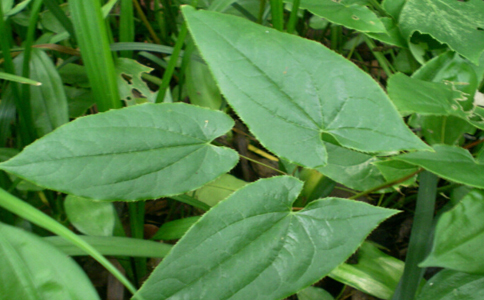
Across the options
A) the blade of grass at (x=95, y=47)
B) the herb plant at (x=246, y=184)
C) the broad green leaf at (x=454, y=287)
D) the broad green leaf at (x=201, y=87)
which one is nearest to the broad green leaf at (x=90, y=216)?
→ the herb plant at (x=246, y=184)

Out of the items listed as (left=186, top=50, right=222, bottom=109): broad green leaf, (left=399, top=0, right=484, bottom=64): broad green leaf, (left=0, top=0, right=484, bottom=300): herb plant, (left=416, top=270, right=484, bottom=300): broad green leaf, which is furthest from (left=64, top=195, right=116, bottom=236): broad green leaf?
(left=399, top=0, right=484, bottom=64): broad green leaf

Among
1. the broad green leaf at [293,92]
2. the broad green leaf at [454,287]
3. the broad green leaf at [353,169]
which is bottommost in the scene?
the broad green leaf at [454,287]

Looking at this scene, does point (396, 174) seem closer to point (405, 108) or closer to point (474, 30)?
point (405, 108)

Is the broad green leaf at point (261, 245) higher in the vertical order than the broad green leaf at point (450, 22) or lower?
lower

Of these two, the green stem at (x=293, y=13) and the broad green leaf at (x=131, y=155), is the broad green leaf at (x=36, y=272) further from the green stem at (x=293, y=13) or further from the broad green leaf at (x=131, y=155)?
the green stem at (x=293, y=13)

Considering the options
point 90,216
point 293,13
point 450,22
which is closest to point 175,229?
point 90,216

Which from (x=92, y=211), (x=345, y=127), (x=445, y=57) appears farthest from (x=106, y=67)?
(x=445, y=57)
